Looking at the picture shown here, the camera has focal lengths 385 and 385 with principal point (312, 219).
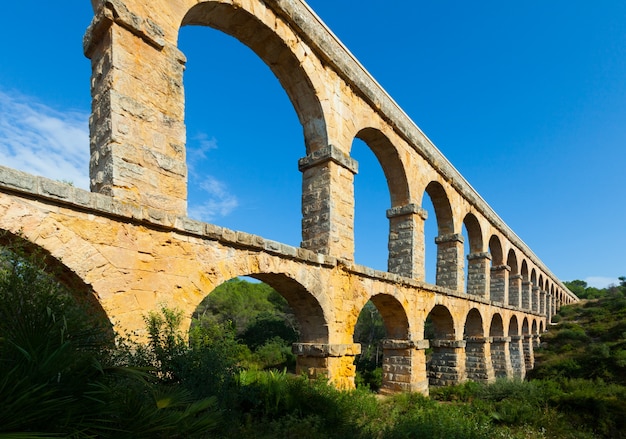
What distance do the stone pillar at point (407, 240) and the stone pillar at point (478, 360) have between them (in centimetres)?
576

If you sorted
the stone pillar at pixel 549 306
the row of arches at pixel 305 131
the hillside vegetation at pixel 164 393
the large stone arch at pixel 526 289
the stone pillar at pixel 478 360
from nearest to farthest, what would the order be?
1. the hillside vegetation at pixel 164 393
2. the row of arches at pixel 305 131
3. the stone pillar at pixel 478 360
4. the large stone arch at pixel 526 289
5. the stone pillar at pixel 549 306

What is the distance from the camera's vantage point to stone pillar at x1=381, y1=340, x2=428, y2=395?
9.08 m

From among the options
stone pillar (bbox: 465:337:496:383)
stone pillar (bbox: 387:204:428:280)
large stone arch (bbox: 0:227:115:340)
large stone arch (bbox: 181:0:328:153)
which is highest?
large stone arch (bbox: 181:0:328:153)

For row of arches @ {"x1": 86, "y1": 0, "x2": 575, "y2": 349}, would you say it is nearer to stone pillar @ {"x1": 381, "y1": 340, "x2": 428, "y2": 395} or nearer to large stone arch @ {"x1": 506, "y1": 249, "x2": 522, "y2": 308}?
stone pillar @ {"x1": 381, "y1": 340, "x2": 428, "y2": 395}

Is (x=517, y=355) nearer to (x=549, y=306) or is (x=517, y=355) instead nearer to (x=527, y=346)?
(x=527, y=346)

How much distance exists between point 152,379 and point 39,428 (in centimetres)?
133

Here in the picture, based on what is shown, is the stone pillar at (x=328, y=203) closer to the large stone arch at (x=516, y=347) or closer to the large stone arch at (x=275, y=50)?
the large stone arch at (x=275, y=50)

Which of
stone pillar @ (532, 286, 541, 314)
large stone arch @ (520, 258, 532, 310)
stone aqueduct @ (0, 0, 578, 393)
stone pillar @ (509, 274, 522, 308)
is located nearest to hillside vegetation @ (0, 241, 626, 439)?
stone aqueduct @ (0, 0, 578, 393)

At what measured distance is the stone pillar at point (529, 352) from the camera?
2075cm

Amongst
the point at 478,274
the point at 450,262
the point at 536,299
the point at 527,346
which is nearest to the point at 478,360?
the point at 478,274

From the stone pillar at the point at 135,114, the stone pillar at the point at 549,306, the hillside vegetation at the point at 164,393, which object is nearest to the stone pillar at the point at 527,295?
the stone pillar at the point at 549,306

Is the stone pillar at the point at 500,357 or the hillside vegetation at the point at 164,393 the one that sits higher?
the hillside vegetation at the point at 164,393

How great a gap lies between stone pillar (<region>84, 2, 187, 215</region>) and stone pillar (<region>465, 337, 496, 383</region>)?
12.8m

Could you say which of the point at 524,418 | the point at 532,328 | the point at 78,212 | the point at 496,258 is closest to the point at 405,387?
the point at 524,418
